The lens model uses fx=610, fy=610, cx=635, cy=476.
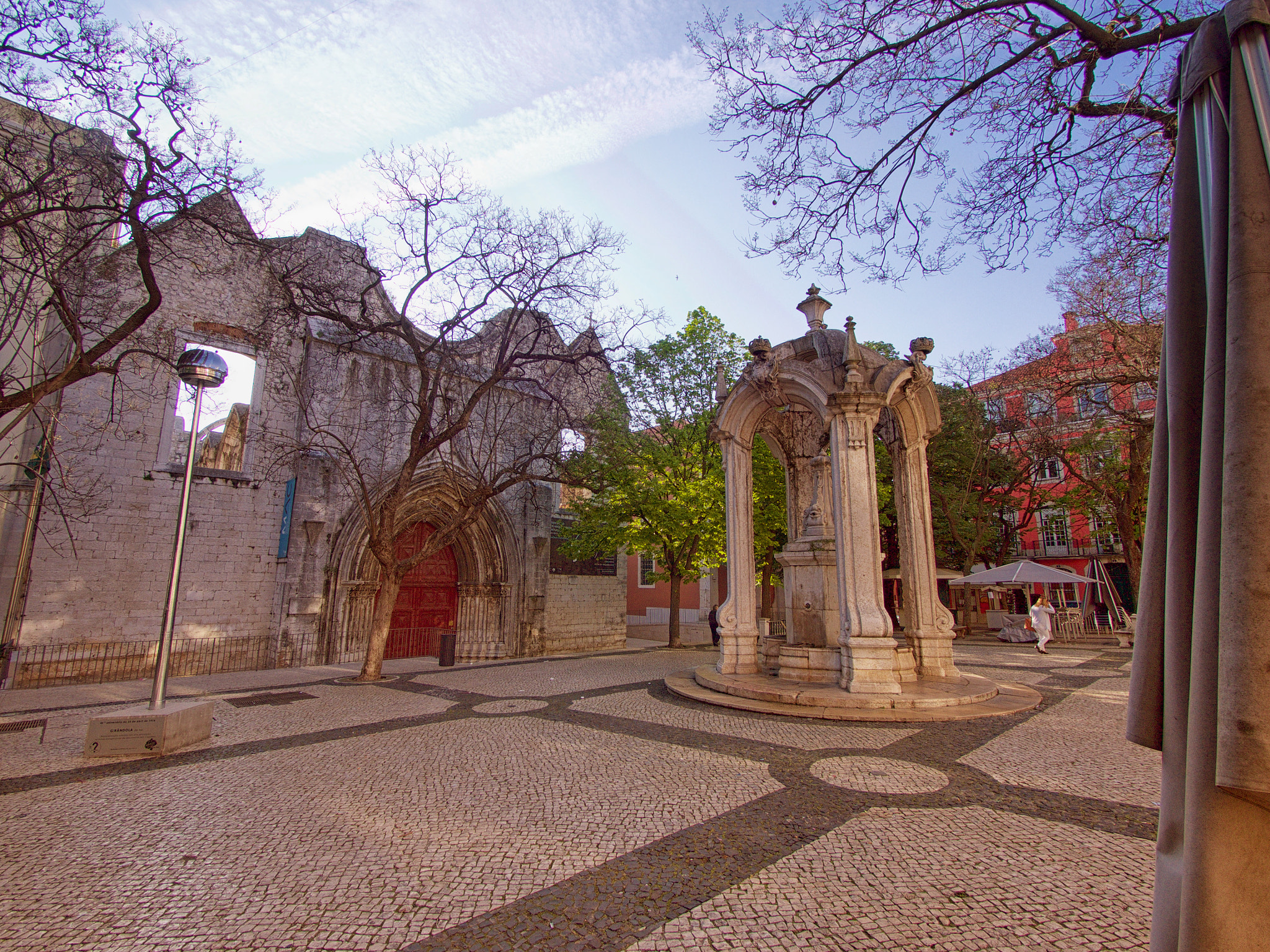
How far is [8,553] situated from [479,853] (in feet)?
43.6

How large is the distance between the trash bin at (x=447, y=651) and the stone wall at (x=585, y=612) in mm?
4068

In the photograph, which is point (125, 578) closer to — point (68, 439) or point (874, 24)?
point (68, 439)

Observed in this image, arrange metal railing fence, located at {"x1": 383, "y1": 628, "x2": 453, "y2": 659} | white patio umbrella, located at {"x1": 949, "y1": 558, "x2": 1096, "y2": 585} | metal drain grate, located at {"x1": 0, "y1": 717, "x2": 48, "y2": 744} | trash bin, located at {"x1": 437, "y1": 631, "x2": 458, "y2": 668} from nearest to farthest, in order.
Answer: metal drain grate, located at {"x1": 0, "y1": 717, "x2": 48, "y2": 744} < trash bin, located at {"x1": 437, "y1": 631, "x2": 458, "y2": 668} < metal railing fence, located at {"x1": 383, "y1": 628, "x2": 453, "y2": 659} < white patio umbrella, located at {"x1": 949, "y1": 558, "x2": 1096, "y2": 585}

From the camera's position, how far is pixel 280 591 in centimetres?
1393

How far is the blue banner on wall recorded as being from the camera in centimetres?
1392

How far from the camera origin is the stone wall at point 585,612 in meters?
18.4

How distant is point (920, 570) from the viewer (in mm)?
9648

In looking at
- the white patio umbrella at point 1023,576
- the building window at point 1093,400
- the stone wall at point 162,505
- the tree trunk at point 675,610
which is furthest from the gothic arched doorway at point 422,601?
the white patio umbrella at point 1023,576

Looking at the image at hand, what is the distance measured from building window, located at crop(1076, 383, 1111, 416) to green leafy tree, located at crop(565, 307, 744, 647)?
8429mm

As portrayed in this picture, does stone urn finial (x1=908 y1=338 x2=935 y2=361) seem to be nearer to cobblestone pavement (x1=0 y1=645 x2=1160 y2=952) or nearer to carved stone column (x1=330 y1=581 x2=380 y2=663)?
cobblestone pavement (x1=0 y1=645 x2=1160 y2=952)

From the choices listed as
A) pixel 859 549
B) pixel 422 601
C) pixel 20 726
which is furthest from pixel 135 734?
pixel 422 601

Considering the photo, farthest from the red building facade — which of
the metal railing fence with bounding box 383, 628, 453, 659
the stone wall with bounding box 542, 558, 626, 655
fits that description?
the metal railing fence with bounding box 383, 628, 453, 659

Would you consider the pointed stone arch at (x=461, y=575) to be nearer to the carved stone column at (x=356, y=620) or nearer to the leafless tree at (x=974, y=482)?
the carved stone column at (x=356, y=620)

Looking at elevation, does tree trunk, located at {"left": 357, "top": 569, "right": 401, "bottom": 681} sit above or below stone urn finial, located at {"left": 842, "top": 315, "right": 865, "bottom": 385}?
below
